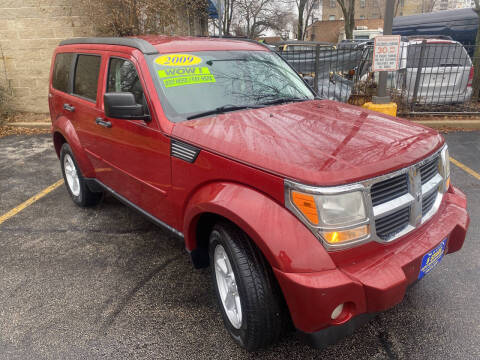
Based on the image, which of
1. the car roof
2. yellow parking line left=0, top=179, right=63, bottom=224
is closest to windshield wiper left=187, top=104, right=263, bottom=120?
the car roof

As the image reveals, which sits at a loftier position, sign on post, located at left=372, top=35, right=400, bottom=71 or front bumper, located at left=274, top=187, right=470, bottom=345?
sign on post, located at left=372, top=35, right=400, bottom=71

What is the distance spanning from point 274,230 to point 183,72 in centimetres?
164

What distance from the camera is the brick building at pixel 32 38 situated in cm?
914

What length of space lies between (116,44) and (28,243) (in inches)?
83.8

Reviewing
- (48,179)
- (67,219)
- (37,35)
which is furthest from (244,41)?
(37,35)

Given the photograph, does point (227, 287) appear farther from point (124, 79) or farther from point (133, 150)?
point (124, 79)

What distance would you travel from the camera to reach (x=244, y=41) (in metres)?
3.79

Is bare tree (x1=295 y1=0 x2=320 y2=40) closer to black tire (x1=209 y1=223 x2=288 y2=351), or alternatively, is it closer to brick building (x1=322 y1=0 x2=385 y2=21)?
brick building (x1=322 y1=0 x2=385 y2=21)

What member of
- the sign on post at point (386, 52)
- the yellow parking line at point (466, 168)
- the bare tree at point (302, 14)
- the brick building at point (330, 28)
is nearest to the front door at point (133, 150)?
the yellow parking line at point (466, 168)

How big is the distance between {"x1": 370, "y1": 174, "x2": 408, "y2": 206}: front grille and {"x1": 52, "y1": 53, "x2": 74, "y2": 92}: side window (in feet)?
12.0

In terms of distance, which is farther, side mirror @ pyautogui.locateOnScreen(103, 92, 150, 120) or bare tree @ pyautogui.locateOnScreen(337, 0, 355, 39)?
bare tree @ pyautogui.locateOnScreen(337, 0, 355, 39)

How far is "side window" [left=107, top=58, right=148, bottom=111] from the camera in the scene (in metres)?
3.02

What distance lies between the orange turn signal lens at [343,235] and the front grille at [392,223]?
131 mm

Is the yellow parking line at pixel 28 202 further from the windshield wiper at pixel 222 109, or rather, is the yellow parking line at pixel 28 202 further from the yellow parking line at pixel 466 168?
the yellow parking line at pixel 466 168
